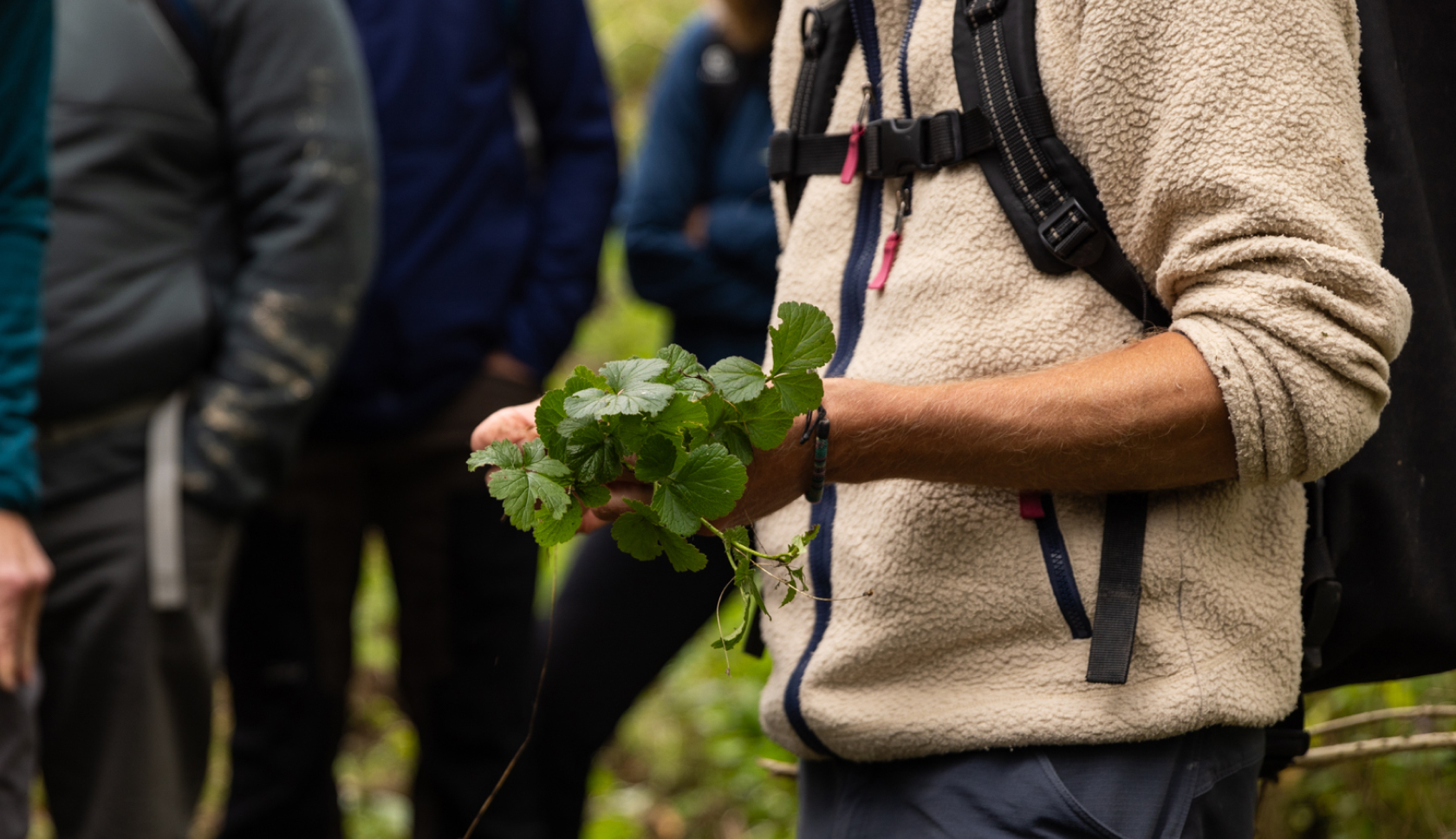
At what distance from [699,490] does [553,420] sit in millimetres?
144

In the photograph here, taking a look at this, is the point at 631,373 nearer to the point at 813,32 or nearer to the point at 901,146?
the point at 901,146

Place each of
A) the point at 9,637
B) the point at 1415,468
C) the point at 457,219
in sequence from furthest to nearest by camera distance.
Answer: the point at 457,219 → the point at 9,637 → the point at 1415,468

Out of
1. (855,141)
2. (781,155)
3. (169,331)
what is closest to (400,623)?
(169,331)

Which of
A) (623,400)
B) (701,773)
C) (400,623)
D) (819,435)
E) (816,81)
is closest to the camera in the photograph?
(623,400)

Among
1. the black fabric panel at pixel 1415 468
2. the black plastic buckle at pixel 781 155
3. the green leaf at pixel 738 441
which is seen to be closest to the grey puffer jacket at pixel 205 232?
the black plastic buckle at pixel 781 155

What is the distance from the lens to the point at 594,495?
1.12m

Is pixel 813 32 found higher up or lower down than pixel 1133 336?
higher up

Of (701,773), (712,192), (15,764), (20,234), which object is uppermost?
(20,234)

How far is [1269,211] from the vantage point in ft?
3.69

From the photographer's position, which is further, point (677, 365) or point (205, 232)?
point (205, 232)

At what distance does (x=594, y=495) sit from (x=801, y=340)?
229 mm

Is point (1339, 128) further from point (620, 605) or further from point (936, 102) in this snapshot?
point (620, 605)

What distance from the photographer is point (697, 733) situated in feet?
15.3

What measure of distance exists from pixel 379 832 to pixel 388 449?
1.57m
